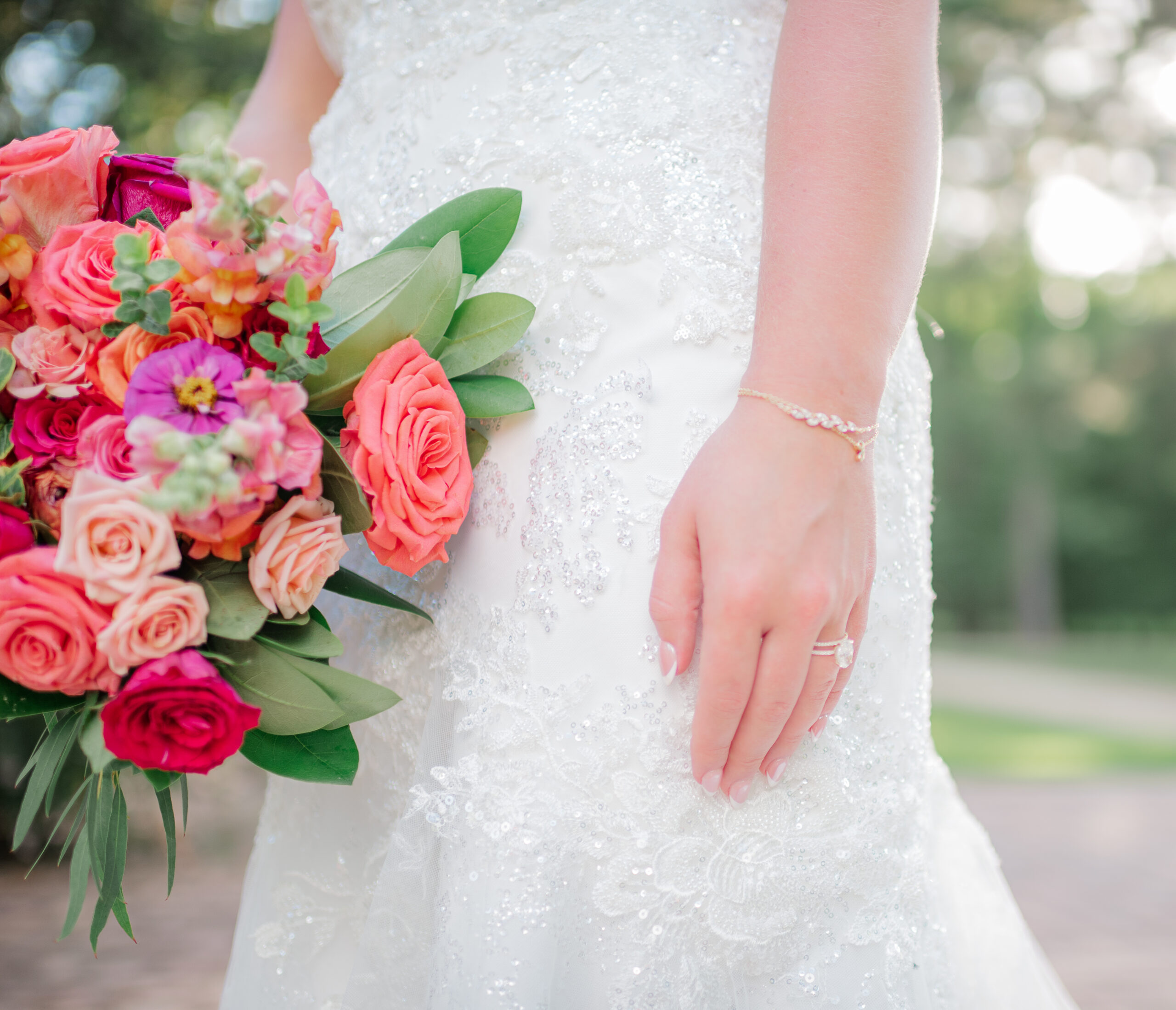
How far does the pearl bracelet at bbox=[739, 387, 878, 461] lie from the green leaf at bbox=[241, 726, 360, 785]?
24.0 inches

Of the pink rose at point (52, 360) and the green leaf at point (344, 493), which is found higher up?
the pink rose at point (52, 360)

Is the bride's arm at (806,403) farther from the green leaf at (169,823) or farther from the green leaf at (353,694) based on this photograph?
the green leaf at (169,823)

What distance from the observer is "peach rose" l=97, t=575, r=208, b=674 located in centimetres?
93

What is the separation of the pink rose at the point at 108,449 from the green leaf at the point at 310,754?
335mm

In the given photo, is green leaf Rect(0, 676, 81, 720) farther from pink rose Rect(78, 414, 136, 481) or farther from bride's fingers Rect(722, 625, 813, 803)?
bride's fingers Rect(722, 625, 813, 803)

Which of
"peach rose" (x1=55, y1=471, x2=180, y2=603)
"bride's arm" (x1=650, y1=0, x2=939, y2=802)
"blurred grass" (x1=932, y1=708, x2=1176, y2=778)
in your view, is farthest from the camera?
"blurred grass" (x1=932, y1=708, x2=1176, y2=778)

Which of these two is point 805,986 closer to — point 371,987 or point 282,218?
point 371,987

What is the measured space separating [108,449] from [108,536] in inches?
4.2

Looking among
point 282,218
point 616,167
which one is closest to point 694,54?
point 616,167

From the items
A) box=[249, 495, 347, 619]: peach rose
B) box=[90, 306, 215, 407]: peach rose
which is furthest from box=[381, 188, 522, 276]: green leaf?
box=[249, 495, 347, 619]: peach rose

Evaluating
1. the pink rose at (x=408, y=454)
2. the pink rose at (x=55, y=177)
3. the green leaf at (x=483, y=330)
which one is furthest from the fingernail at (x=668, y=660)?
the pink rose at (x=55, y=177)

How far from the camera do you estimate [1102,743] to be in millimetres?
10688

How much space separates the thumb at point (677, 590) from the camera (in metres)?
1.06

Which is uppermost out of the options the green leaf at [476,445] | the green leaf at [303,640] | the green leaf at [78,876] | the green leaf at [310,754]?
the green leaf at [476,445]
